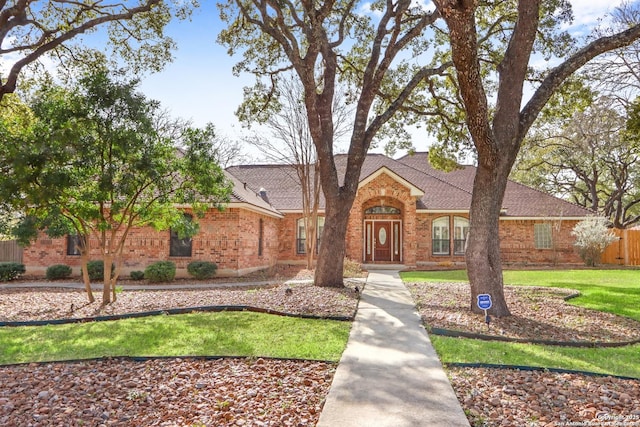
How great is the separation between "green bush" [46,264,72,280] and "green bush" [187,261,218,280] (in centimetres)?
494

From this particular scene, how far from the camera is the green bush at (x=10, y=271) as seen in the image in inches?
643

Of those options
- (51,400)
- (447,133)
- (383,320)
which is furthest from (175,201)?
(447,133)

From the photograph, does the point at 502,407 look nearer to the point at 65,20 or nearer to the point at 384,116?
the point at 384,116

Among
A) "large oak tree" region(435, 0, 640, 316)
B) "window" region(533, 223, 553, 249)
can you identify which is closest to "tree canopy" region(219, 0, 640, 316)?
"large oak tree" region(435, 0, 640, 316)

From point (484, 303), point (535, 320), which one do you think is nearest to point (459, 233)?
point (535, 320)

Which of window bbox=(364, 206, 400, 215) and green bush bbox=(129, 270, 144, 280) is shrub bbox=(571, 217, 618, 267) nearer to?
window bbox=(364, 206, 400, 215)

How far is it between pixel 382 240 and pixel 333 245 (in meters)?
11.9

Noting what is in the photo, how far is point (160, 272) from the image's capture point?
50.6 feet

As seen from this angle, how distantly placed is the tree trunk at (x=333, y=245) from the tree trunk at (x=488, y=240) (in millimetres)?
4128

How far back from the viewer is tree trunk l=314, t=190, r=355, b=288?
11.9 m

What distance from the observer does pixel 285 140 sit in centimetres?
1862

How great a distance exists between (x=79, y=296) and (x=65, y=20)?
8738 mm

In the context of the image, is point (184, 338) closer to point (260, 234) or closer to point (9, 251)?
point (260, 234)

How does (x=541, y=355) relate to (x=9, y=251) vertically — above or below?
below
